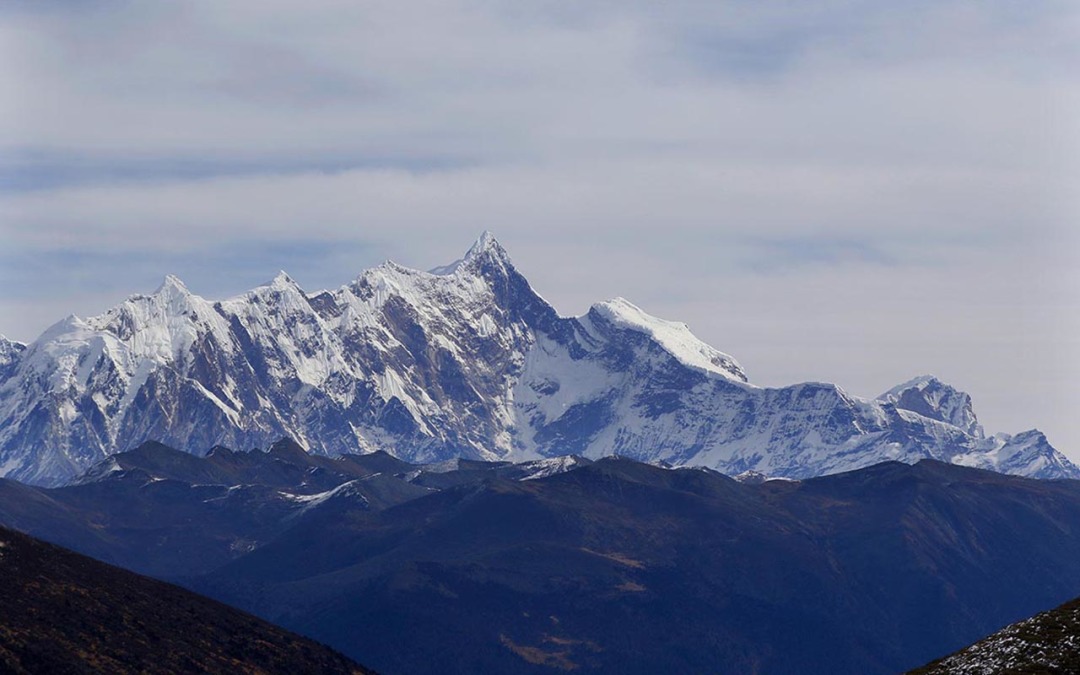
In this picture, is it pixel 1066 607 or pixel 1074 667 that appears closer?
pixel 1074 667

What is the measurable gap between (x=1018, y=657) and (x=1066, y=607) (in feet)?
40.7

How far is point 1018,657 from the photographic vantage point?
17388 cm

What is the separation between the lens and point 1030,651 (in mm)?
174375

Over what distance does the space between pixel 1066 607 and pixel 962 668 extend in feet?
46.4

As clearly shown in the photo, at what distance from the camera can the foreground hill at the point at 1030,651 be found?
6781 inches

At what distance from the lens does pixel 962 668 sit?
177 meters

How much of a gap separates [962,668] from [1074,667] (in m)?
10.5

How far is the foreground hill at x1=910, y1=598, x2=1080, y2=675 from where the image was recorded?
172250mm

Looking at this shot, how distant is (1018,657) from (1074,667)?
5161 mm

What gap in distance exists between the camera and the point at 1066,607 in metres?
184

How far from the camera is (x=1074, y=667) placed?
17100 centimetres
